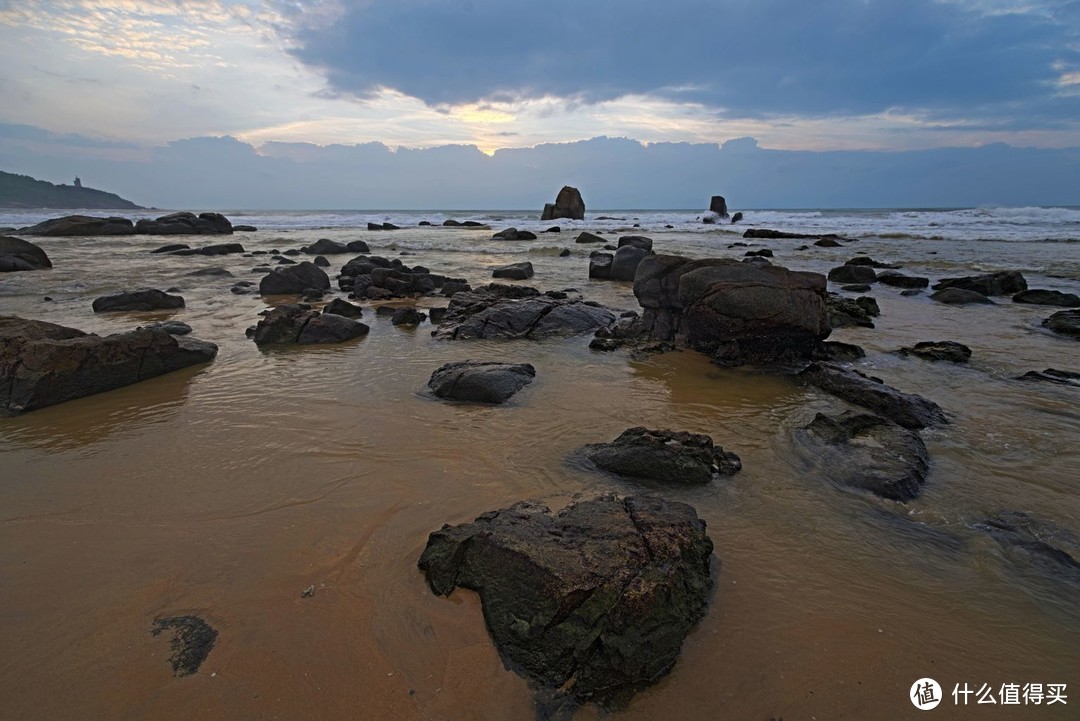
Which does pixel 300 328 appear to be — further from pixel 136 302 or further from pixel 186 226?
pixel 186 226

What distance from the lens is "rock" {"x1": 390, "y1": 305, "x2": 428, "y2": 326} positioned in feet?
33.1

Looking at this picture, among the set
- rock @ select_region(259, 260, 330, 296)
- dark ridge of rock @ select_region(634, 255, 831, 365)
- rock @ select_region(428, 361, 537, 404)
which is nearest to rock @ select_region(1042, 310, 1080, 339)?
dark ridge of rock @ select_region(634, 255, 831, 365)

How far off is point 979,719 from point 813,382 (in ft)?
15.5

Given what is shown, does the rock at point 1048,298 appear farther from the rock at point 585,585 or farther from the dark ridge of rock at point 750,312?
the rock at point 585,585

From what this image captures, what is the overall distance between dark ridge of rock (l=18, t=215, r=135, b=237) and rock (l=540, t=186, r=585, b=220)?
4057 centimetres

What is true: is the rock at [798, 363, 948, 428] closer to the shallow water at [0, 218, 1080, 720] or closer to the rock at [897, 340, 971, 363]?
the shallow water at [0, 218, 1080, 720]

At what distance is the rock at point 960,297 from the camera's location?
40.1 ft

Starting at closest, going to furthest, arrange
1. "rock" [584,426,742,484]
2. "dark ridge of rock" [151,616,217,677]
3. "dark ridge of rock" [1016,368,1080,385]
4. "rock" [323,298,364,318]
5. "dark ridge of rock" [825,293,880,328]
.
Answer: "dark ridge of rock" [151,616,217,677] → "rock" [584,426,742,484] → "dark ridge of rock" [1016,368,1080,385] → "dark ridge of rock" [825,293,880,328] → "rock" [323,298,364,318]

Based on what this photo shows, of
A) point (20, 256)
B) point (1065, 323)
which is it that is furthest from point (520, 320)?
point (20, 256)

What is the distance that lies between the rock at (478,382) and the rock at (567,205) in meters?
59.5

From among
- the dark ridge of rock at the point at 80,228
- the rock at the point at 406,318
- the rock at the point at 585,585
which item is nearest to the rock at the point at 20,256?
the rock at the point at 406,318

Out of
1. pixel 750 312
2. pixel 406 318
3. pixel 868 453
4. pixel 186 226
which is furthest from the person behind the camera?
pixel 186 226

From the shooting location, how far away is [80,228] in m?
35.1

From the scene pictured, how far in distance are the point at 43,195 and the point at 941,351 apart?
143 meters
